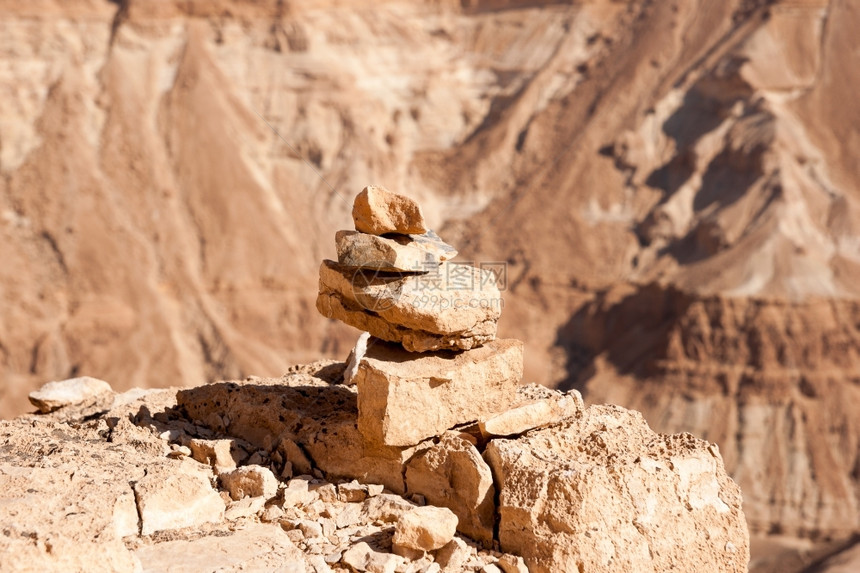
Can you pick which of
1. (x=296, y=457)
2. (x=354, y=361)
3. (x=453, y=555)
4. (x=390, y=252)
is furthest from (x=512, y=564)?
(x=354, y=361)

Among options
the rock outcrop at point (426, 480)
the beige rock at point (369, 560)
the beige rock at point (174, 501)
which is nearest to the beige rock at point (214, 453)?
the rock outcrop at point (426, 480)

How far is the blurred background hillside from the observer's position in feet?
124

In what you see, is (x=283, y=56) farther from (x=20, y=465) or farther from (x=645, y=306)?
(x=20, y=465)

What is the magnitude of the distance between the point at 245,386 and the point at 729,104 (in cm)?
4264

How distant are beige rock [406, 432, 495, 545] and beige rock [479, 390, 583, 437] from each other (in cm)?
29

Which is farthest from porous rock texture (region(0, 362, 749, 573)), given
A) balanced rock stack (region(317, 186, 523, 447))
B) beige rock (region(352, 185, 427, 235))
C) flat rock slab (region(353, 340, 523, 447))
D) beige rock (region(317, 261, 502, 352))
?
beige rock (region(352, 185, 427, 235))

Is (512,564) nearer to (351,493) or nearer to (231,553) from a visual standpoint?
(351,493)

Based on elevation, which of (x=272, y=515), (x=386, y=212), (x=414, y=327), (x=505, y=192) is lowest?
(x=272, y=515)

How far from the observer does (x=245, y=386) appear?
10023 mm

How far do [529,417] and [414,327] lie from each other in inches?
46.8

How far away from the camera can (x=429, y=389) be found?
8.46m

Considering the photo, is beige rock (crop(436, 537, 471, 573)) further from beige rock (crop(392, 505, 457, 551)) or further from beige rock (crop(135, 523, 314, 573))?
beige rock (crop(135, 523, 314, 573))

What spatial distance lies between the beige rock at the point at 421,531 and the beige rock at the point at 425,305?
1.62 meters

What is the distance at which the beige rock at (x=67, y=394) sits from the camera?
1122cm
